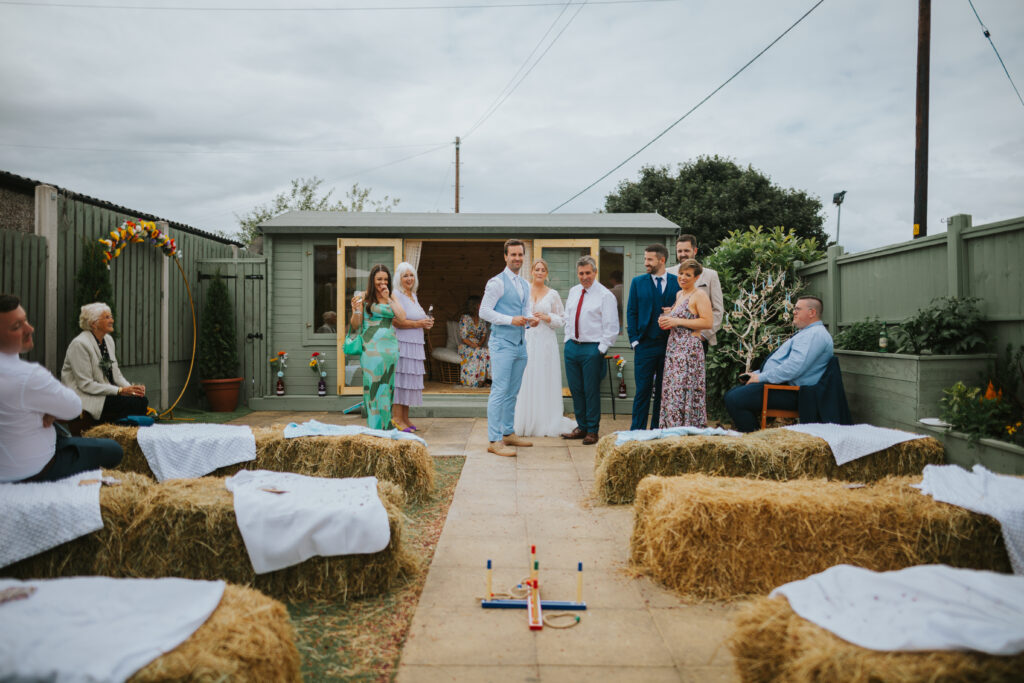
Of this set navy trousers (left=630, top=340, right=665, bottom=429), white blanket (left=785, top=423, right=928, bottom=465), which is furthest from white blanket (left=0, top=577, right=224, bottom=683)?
navy trousers (left=630, top=340, right=665, bottom=429)

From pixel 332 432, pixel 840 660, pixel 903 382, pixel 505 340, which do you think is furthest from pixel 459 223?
pixel 840 660

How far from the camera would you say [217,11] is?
13.5 metres

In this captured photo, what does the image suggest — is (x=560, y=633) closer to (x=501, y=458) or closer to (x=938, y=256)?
(x=501, y=458)

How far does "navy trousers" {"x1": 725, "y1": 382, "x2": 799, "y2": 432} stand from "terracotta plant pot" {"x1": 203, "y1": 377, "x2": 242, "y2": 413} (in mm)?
6699

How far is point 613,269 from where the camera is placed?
879cm

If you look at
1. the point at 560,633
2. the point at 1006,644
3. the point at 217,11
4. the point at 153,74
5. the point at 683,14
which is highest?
the point at 217,11

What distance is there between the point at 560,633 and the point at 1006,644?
1.37m

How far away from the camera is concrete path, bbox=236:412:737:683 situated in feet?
6.80

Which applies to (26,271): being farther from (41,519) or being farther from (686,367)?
(686,367)

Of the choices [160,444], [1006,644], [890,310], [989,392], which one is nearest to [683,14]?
[890,310]

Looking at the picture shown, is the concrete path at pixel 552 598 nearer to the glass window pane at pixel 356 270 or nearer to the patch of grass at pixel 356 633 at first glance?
the patch of grass at pixel 356 633

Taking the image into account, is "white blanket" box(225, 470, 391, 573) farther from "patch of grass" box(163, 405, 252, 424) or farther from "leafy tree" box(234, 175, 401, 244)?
"leafy tree" box(234, 175, 401, 244)

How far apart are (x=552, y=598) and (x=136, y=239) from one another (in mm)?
7047

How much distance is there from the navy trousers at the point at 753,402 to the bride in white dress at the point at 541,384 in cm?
198
